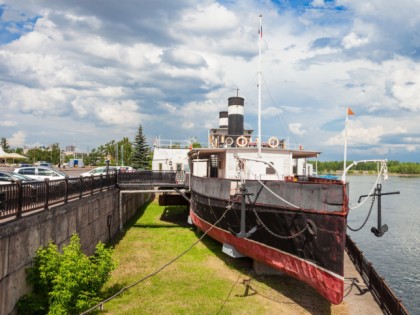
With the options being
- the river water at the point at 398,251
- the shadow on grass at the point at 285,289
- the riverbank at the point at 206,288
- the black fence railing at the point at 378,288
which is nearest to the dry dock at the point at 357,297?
the riverbank at the point at 206,288

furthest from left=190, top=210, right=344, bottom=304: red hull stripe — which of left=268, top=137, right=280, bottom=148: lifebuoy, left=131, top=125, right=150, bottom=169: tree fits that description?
left=131, top=125, right=150, bottom=169: tree

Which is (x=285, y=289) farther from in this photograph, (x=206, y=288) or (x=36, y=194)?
(x=36, y=194)

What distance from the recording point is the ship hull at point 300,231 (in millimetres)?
10320

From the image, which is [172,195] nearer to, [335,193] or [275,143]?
[275,143]

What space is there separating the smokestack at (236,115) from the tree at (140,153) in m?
44.5

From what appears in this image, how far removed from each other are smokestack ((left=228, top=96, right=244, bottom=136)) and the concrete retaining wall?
943cm

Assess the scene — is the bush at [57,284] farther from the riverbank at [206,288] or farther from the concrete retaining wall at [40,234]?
the riverbank at [206,288]

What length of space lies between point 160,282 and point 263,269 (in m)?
4.32

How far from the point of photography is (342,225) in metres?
10.2

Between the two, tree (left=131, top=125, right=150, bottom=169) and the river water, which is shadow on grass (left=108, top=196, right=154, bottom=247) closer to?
the river water

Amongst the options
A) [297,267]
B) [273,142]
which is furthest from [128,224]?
[297,267]

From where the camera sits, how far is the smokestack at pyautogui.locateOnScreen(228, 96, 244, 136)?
74.7 ft

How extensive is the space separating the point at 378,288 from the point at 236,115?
45.3ft

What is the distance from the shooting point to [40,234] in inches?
372
